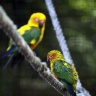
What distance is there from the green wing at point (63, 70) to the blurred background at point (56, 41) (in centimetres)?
80

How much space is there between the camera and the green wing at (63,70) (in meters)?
0.66

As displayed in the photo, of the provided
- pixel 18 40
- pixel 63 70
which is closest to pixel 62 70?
pixel 63 70

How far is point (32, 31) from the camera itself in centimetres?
69

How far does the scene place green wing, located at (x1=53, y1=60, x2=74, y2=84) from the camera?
26.1 inches

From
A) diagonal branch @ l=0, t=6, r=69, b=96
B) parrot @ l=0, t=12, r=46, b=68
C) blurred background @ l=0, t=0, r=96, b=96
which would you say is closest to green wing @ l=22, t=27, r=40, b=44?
parrot @ l=0, t=12, r=46, b=68

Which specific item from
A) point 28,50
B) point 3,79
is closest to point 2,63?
point 3,79

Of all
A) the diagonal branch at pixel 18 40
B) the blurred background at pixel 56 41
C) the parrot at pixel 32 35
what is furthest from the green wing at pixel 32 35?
the blurred background at pixel 56 41

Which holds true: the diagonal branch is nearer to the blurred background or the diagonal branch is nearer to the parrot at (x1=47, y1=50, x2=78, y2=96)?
the parrot at (x1=47, y1=50, x2=78, y2=96)

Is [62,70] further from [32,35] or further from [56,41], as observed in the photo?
[56,41]

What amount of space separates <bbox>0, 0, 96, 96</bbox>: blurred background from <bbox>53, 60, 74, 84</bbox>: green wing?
800mm

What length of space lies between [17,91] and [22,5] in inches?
21.6

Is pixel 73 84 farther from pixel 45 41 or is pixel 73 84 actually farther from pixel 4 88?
pixel 4 88

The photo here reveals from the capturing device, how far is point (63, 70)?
68cm

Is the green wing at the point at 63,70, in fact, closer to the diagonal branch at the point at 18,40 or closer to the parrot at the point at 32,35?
the parrot at the point at 32,35
